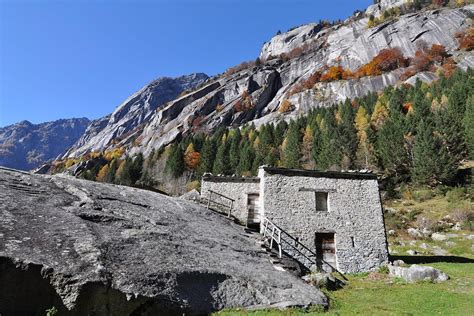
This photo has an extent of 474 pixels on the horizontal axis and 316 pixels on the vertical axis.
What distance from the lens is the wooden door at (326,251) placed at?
62.1 feet

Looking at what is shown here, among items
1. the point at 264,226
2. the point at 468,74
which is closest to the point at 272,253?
the point at 264,226

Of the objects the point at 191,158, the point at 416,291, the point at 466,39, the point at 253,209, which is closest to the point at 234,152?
the point at 191,158

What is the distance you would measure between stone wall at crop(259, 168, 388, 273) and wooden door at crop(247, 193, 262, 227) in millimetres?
2219

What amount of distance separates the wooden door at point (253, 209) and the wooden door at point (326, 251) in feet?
13.7

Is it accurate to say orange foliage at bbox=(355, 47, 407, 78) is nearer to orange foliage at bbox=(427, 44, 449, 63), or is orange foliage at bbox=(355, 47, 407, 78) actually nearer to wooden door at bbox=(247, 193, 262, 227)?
orange foliage at bbox=(427, 44, 449, 63)

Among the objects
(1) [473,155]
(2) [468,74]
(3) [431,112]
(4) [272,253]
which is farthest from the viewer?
(2) [468,74]

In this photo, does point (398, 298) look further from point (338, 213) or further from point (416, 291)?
point (338, 213)

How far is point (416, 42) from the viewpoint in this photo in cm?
9962

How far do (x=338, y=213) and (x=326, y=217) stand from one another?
0.82m

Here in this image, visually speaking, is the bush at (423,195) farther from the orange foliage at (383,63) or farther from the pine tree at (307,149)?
the orange foliage at (383,63)

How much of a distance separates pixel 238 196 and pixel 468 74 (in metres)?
69.8

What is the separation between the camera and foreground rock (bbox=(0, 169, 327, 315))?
895 cm

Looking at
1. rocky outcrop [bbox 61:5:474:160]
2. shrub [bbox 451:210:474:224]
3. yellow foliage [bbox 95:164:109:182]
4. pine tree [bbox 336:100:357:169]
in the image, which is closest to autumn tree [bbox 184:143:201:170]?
yellow foliage [bbox 95:164:109:182]

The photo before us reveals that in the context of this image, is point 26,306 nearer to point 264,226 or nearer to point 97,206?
point 97,206
